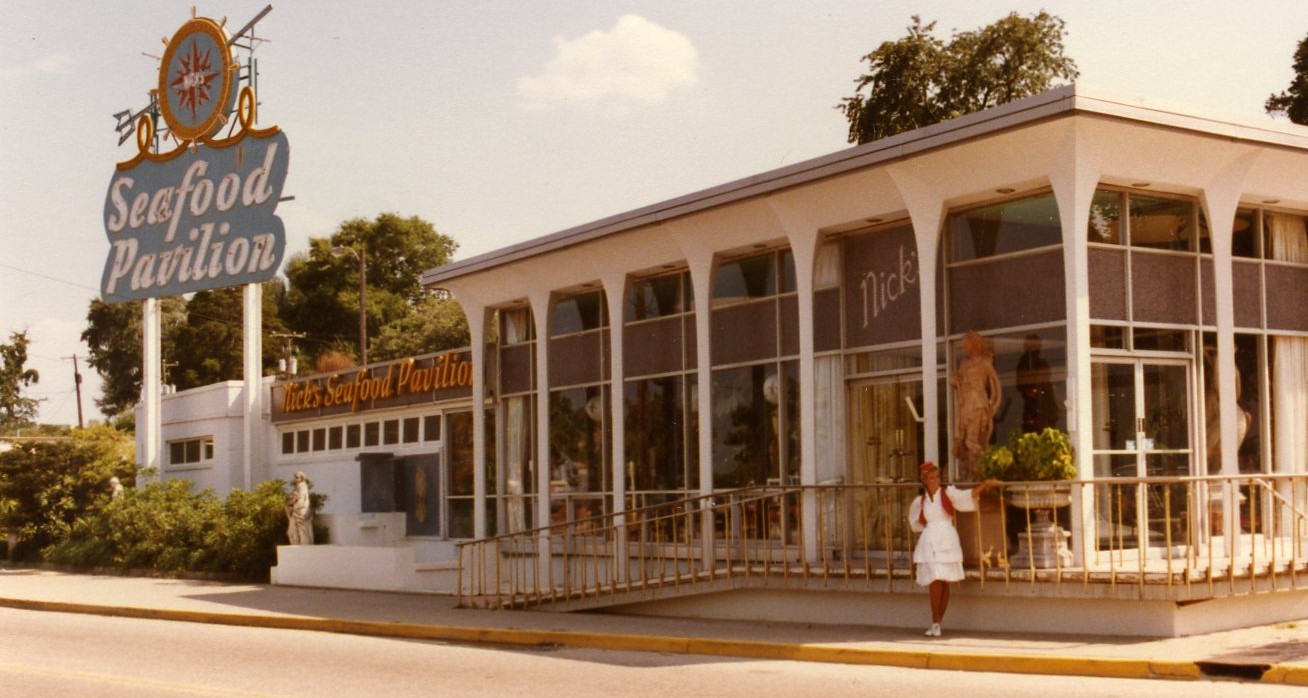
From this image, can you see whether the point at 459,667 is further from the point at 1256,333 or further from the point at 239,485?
the point at 239,485

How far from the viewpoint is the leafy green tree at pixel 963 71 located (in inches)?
1865

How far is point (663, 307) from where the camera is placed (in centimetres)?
2298

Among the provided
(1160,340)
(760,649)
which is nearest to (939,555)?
(760,649)

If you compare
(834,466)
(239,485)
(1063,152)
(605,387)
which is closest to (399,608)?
(605,387)

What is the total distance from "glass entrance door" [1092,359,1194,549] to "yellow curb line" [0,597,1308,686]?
2.43 metres

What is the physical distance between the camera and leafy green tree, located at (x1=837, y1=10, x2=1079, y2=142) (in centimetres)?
4738

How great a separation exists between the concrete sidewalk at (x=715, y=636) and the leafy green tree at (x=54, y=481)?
1032cm

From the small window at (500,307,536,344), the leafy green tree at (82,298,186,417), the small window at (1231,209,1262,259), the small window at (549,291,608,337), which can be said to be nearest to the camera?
the small window at (1231,209,1262,259)

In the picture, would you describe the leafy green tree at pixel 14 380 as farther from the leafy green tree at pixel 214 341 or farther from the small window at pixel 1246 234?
the small window at pixel 1246 234

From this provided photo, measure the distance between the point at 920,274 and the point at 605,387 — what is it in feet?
26.8

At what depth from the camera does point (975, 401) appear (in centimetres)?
1678

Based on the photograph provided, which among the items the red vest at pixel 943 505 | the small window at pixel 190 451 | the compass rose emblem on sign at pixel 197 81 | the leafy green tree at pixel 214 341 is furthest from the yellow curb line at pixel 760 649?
the leafy green tree at pixel 214 341

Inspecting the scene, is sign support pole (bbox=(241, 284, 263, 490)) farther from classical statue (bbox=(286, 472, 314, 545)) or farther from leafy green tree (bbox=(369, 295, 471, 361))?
leafy green tree (bbox=(369, 295, 471, 361))

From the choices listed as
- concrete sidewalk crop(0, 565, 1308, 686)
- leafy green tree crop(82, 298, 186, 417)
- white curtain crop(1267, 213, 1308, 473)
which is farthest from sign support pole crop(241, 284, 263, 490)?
leafy green tree crop(82, 298, 186, 417)
